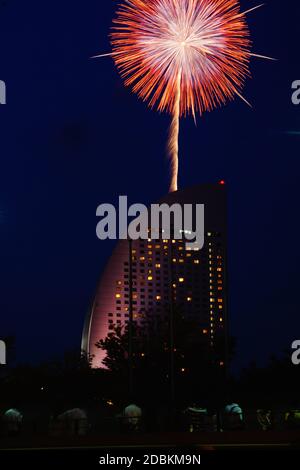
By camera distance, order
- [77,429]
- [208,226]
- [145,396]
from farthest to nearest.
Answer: [208,226] < [145,396] < [77,429]

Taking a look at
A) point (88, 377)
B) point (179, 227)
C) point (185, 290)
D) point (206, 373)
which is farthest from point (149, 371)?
point (185, 290)

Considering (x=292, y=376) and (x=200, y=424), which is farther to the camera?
(x=292, y=376)

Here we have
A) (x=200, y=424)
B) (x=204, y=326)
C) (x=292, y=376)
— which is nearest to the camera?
(x=200, y=424)

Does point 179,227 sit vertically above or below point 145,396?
above

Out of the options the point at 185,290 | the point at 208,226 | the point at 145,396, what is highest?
the point at 208,226

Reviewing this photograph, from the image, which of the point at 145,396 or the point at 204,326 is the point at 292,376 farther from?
the point at 204,326

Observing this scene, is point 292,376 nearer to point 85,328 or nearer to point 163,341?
point 163,341

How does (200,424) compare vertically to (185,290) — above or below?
below
